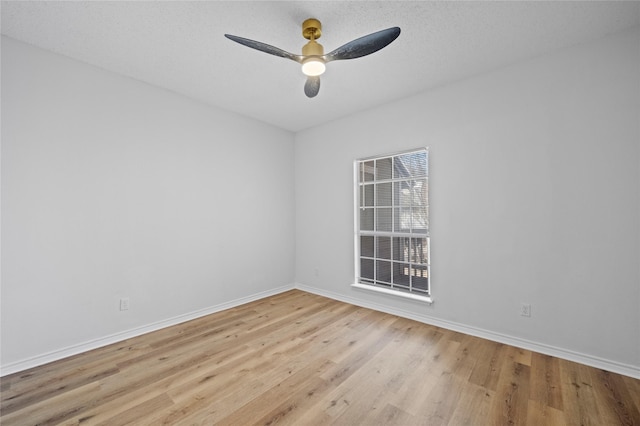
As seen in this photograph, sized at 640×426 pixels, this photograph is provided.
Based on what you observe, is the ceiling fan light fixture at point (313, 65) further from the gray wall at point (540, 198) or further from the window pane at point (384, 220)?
the window pane at point (384, 220)

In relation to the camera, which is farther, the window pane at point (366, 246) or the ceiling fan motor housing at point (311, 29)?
the window pane at point (366, 246)

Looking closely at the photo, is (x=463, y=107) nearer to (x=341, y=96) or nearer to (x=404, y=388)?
(x=341, y=96)

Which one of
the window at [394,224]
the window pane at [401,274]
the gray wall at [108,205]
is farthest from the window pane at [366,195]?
the gray wall at [108,205]

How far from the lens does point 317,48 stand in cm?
200

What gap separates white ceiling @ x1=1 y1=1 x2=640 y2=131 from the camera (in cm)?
192

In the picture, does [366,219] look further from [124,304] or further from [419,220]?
[124,304]

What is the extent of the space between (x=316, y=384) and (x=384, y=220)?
7.38ft

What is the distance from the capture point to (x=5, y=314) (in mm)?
2172

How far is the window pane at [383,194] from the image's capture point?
361 centimetres

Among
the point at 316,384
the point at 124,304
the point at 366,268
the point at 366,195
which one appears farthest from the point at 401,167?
the point at 124,304

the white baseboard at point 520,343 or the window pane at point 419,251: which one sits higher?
the window pane at point 419,251

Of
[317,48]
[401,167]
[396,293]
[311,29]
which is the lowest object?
[396,293]

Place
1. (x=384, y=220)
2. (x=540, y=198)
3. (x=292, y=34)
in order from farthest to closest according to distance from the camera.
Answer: (x=384, y=220)
(x=540, y=198)
(x=292, y=34)

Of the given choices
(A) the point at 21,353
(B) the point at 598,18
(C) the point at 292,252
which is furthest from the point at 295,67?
(A) the point at 21,353
